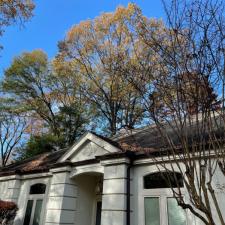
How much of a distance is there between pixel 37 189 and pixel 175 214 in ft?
23.9

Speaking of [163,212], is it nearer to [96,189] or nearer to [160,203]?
[160,203]

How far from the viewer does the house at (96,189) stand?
8.09 m

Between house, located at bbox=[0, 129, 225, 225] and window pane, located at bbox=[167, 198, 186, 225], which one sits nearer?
window pane, located at bbox=[167, 198, 186, 225]

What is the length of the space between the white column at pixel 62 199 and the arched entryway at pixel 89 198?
288 mm

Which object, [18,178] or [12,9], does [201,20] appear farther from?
[18,178]

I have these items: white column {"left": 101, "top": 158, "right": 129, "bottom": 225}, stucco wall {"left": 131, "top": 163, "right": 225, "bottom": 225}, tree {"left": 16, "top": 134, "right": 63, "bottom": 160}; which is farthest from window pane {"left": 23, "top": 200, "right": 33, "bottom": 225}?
tree {"left": 16, "top": 134, "right": 63, "bottom": 160}

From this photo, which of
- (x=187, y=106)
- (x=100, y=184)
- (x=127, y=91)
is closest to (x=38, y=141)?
(x=127, y=91)

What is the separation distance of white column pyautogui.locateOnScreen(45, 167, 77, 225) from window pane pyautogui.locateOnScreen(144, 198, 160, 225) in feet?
11.8

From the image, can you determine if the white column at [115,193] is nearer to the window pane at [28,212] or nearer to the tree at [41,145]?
the window pane at [28,212]

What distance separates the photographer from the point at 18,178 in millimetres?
13016

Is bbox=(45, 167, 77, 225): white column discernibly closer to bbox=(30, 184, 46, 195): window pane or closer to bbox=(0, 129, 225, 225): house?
bbox=(0, 129, 225, 225): house

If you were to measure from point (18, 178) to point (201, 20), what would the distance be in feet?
39.5

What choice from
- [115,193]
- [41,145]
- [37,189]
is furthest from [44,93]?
[115,193]

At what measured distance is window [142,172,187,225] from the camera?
24.8 ft
